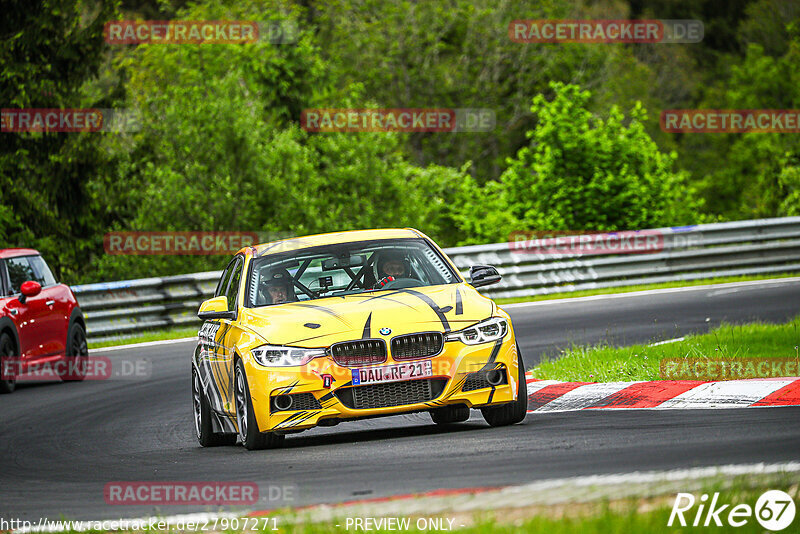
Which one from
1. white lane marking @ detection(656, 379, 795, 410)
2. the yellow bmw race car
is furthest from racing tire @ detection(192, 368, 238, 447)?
white lane marking @ detection(656, 379, 795, 410)

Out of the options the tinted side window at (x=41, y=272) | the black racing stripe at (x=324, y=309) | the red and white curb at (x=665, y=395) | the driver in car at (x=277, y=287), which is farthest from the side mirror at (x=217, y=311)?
the tinted side window at (x=41, y=272)

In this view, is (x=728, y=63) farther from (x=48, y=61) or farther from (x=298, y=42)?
(x=48, y=61)

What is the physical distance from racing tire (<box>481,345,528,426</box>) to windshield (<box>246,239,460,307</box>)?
1077mm

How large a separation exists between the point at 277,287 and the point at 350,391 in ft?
4.76

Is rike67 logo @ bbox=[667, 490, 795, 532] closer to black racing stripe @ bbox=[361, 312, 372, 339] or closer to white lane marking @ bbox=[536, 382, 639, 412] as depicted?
black racing stripe @ bbox=[361, 312, 372, 339]

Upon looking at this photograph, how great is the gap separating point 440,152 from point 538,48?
5.59m

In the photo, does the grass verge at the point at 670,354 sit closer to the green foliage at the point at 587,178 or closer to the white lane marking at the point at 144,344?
the white lane marking at the point at 144,344

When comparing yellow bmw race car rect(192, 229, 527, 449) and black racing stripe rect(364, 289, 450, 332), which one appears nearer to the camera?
yellow bmw race car rect(192, 229, 527, 449)

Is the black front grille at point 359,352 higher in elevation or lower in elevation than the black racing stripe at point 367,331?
lower

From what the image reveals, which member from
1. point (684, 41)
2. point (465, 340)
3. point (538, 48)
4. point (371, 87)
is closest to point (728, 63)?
point (684, 41)

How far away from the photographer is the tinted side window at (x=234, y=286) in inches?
403

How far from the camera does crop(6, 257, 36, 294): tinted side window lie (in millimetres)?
16031

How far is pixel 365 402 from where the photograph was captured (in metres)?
8.70

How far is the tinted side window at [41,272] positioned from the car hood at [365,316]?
7919mm
